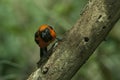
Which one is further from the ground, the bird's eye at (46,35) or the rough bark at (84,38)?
the bird's eye at (46,35)

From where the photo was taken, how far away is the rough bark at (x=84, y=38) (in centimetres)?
177

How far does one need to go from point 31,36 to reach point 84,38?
261cm

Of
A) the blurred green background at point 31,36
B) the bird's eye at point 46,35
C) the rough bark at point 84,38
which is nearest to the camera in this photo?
the rough bark at point 84,38

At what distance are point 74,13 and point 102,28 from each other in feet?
7.95

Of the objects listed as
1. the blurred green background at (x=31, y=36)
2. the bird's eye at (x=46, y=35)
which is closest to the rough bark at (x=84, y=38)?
the bird's eye at (x=46, y=35)

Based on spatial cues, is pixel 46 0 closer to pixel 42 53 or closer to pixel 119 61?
pixel 119 61

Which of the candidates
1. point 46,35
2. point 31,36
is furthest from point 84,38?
point 31,36

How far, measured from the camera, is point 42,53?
2.06 metres

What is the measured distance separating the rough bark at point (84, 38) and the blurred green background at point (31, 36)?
1.71 m

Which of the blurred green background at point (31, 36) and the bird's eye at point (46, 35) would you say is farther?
the blurred green background at point (31, 36)

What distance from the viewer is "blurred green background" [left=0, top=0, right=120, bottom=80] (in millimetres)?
3746

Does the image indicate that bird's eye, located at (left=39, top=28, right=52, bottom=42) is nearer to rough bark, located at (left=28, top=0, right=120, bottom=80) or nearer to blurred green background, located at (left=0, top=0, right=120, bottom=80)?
rough bark, located at (left=28, top=0, right=120, bottom=80)

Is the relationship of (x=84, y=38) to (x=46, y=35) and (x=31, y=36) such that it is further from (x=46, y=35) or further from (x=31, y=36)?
(x=31, y=36)

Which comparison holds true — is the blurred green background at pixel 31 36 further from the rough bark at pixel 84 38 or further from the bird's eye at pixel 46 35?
the rough bark at pixel 84 38
